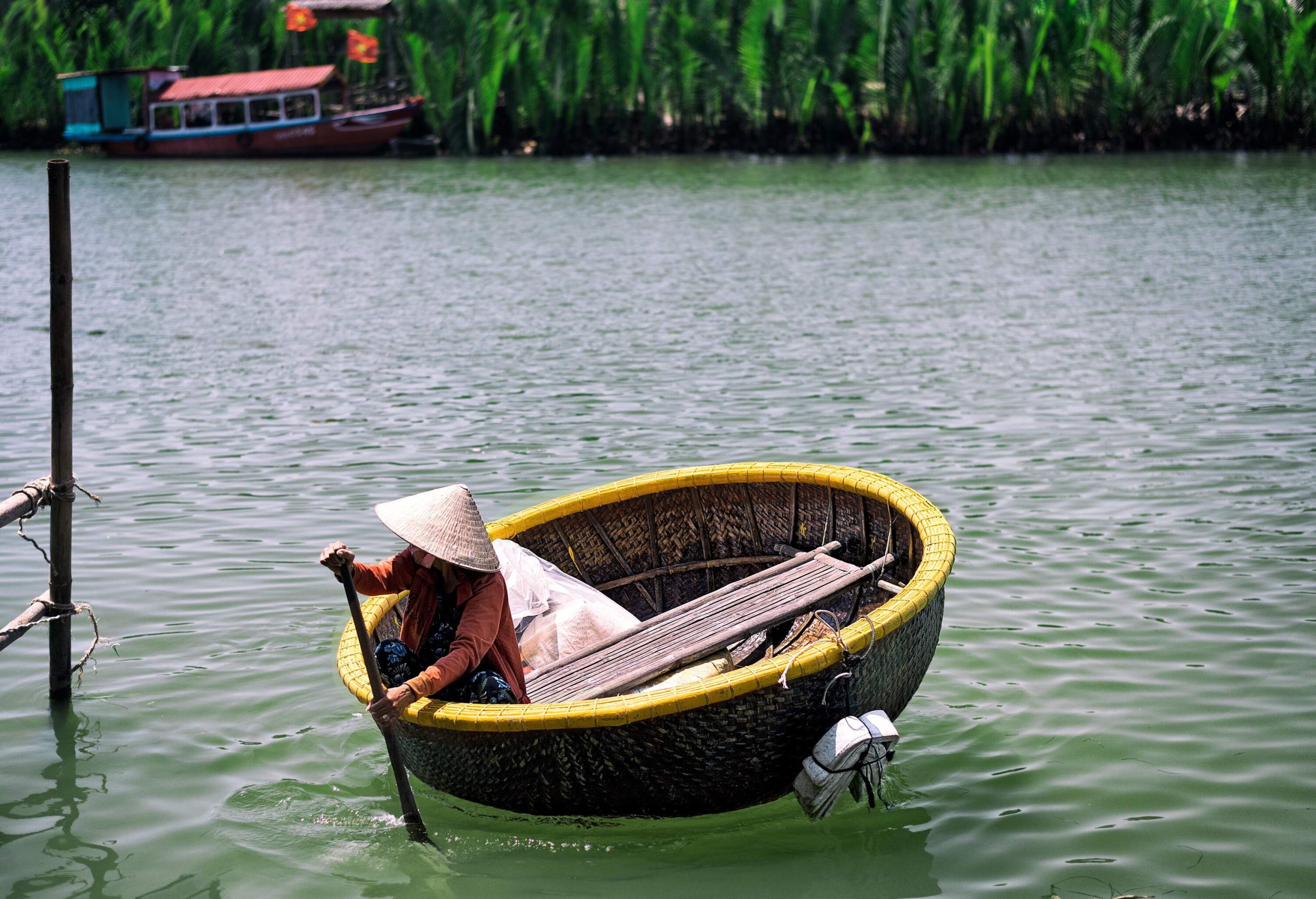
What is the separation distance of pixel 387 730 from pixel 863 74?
26.4 m

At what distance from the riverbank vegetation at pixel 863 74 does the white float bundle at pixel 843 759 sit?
80.5 ft

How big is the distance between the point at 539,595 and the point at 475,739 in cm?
131

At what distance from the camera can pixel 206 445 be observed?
884 cm

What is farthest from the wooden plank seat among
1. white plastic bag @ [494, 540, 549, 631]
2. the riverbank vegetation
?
the riverbank vegetation

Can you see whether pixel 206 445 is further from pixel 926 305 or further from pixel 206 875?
pixel 926 305

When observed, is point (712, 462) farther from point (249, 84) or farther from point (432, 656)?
point (249, 84)

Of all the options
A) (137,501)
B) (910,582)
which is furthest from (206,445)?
(910,582)

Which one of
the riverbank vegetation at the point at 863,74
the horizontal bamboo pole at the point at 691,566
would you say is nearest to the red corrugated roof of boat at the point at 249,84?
the riverbank vegetation at the point at 863,74

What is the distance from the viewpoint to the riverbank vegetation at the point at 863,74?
2706cm

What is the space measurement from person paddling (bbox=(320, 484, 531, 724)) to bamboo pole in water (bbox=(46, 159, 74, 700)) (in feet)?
4.68

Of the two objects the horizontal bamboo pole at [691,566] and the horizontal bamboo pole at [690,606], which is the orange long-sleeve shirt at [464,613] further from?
the horizontal bamboo pole at [691,566]

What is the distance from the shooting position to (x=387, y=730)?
159 inches

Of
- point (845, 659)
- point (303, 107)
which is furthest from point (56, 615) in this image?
point (303, 107)

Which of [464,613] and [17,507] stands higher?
[17,507]
